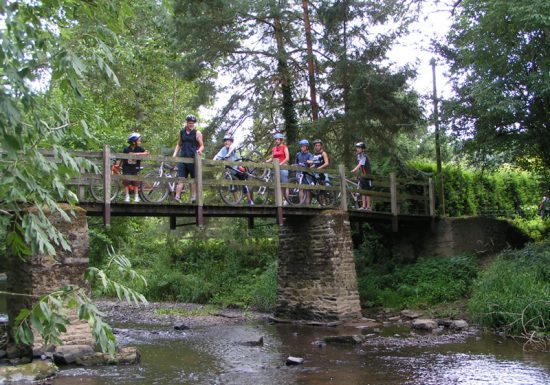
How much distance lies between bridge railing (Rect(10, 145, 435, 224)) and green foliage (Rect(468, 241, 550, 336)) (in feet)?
12.8

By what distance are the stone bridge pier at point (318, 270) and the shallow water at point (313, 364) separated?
2.13 m

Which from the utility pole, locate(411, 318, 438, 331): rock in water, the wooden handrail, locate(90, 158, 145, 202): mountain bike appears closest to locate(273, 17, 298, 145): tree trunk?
the wooden handrail

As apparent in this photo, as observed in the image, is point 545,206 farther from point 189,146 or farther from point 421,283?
point 189,146

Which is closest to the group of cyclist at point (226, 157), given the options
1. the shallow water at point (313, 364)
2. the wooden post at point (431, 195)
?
the wooden post at point (431, 195)

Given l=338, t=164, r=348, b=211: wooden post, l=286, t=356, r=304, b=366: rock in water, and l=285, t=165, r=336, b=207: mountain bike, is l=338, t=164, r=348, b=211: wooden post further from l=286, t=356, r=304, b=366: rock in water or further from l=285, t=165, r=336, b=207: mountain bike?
l=286, t=356, r=304, b=366: rock in water

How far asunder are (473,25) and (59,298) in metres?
14.9

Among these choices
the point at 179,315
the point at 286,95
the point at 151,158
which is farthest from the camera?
the point at 286,95

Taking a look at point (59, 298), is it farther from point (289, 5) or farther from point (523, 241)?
point (523, 241)

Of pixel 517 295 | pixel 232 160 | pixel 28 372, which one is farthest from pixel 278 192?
pixel 28 372

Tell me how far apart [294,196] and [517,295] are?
5.93 metres

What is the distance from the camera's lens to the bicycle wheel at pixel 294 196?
1520 cm

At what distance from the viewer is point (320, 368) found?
1034 cm

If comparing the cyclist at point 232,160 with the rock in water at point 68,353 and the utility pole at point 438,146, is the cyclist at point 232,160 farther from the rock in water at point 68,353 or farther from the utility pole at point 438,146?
the utility pole at point 438,146

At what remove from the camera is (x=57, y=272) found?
35.3ft
